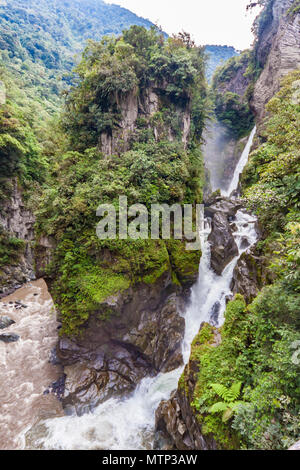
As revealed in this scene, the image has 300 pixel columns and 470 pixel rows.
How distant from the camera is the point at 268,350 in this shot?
4371 mm

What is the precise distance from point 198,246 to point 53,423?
31.5 feet

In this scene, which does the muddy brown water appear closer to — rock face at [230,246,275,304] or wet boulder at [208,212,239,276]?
rock face at [230,246,275,304]

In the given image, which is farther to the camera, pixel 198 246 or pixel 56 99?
pixel 56 99

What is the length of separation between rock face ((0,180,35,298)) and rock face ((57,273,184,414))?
28.6 feet

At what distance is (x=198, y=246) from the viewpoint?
11648mm

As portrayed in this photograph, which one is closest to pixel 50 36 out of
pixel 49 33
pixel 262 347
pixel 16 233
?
pixel 49 33

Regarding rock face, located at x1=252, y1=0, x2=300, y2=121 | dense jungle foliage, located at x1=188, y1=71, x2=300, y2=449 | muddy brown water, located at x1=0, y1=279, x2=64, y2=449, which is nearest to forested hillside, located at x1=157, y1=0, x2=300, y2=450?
dense jungle foliage, located at x1=188, y1=71, x2=300, y2=449

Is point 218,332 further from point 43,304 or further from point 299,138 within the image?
point 43,304

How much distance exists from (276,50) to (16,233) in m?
26.7

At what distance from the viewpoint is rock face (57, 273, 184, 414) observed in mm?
8469

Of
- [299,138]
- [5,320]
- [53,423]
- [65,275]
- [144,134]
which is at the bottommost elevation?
[53,423]

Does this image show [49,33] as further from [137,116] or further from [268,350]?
[268,350]
